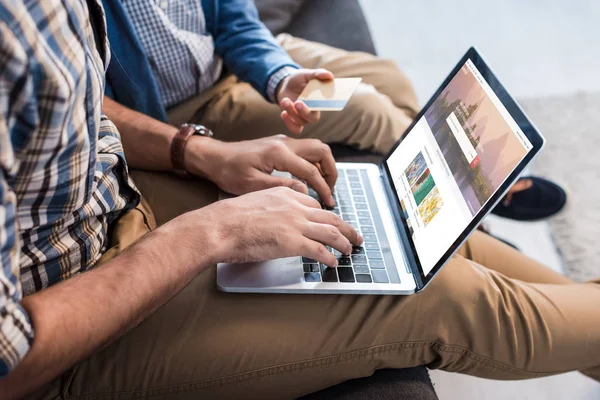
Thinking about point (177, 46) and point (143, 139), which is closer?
point (143, 139)

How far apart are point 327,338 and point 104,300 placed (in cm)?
29

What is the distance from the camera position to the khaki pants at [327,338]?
2.35 ft

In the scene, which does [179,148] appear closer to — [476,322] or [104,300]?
[104,300]

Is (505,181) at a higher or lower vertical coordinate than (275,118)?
higher

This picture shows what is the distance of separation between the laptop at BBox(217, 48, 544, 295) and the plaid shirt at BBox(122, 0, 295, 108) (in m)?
0.34

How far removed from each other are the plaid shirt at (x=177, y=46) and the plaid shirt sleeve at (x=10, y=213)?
1.87 feet

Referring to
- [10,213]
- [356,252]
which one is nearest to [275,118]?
[356,252]

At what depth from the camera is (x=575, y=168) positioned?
1832mm

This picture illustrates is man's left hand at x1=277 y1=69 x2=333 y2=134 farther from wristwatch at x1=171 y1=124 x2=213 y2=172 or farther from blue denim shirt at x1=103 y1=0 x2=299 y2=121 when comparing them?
wristwatch at x1=171 y1=124 x2=213 y2=172

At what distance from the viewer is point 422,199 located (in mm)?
853

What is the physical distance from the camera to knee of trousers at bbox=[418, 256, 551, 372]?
2.53ft

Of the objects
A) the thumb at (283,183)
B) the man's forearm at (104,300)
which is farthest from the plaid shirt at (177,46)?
the man's forearm at (104,300)

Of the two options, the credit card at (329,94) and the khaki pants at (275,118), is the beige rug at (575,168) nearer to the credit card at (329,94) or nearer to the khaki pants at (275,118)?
the khaki pants at (275,118)

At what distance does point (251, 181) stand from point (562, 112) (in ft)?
5.21
